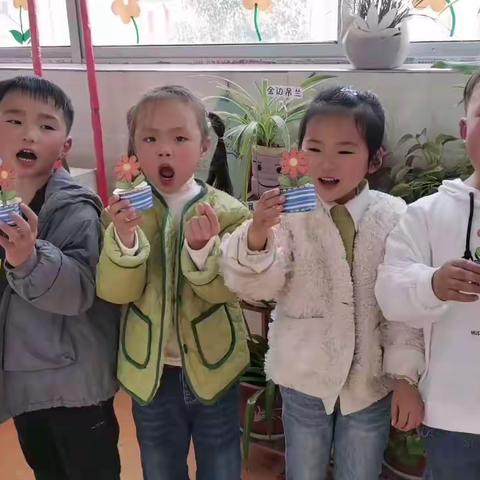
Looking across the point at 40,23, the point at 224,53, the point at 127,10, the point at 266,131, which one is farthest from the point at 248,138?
the point at 40,23

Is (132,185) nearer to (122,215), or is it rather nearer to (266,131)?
(122,215)

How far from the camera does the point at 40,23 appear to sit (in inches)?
111

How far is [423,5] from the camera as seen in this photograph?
6.35 feet

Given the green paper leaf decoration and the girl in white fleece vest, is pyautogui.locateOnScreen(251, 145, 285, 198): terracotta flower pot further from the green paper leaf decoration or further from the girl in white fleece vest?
the green paper leaf decoration

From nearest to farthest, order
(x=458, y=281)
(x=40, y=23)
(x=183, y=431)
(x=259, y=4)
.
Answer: (x=458, y=281) → (x=183, y=431) → (x=259, y=4) → (x=40, y=23)

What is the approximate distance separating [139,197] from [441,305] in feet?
1.81

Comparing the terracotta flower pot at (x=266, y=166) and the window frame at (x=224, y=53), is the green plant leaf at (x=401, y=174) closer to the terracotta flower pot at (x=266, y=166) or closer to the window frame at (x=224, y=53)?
the terracotta flower pot at (x=266, y=166)

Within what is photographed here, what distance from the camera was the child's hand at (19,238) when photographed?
1.08 meters

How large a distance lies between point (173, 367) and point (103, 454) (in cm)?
25

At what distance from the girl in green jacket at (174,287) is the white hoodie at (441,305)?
0.33 metres

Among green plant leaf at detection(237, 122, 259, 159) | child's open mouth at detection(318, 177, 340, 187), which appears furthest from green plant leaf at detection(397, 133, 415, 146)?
child's open mouth at detection(318, 177, 340, 187)

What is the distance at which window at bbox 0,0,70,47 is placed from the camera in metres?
2.75

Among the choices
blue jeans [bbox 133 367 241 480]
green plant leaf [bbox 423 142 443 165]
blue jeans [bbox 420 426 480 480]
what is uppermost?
green plant leaf [bbox 423 142 443 165]

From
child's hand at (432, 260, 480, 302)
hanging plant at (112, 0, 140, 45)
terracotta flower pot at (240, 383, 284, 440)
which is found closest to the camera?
child's hand at (432, 260, 480, 302)
